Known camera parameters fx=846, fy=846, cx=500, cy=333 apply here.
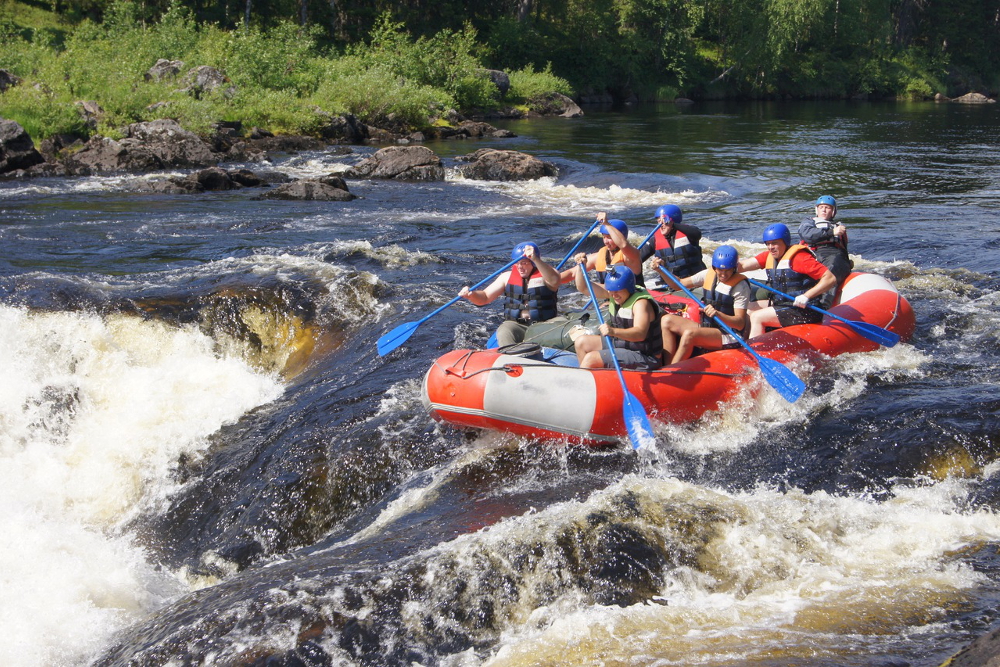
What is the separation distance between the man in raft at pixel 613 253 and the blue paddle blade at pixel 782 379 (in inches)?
59.9

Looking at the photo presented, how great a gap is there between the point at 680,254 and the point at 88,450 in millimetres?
5947

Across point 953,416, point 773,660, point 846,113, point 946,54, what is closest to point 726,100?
point 846,113

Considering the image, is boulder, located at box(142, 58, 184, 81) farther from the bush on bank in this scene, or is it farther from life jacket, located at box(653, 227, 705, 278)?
life jacket, located at box(653, 227, 705, 278)

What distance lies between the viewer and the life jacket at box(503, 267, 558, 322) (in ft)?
25.2

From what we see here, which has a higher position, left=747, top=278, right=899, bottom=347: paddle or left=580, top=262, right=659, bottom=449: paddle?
left=747, top=278, right=899, bottom=347: paddle

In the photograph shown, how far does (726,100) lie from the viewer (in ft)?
154

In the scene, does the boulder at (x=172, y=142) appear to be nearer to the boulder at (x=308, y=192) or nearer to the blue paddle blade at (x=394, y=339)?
the boulder at (x=308, y=192)

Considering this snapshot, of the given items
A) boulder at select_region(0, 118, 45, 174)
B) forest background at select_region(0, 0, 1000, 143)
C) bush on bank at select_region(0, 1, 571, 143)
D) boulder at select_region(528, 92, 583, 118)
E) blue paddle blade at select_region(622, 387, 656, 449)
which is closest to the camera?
blue paddle blade at select_region(622, 387, 656, 449)

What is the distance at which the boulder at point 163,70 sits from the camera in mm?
26359

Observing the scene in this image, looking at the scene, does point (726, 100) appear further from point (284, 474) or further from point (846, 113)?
point (284, 474)

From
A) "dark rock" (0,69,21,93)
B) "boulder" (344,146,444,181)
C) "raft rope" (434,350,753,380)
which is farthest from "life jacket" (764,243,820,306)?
"dark rock" (0,69,21,93)

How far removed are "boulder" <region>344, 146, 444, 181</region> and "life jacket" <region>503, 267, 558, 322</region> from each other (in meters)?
12.1

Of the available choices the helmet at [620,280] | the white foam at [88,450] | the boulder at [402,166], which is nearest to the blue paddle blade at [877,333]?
the helmet at [620,280]

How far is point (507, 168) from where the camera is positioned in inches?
770
